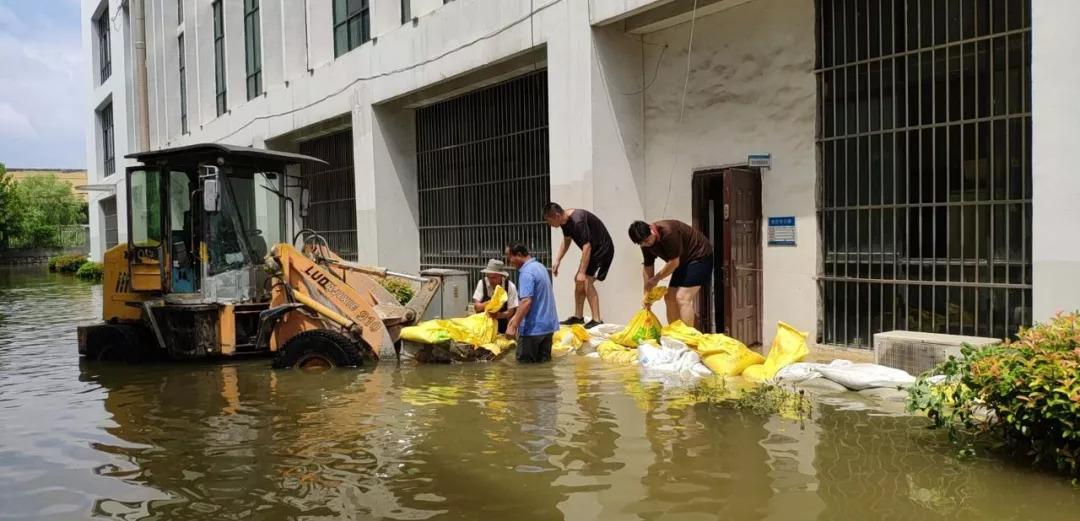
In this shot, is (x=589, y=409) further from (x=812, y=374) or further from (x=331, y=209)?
(x=331, y=209)

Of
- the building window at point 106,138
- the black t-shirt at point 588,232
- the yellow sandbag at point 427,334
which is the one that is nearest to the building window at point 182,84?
the building window at point 106,138

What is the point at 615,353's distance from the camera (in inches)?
340

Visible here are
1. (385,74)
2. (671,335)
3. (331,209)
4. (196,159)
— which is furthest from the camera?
(331,209)

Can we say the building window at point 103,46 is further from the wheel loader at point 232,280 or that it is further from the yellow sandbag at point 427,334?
the yellow sandbag at point 427,334

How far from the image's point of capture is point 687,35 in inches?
392

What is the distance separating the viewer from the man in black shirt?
956cm

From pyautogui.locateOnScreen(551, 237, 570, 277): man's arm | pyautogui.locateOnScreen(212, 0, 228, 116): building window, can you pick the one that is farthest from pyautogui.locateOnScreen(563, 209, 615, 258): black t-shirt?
pyautogui.locateOnScreen(212, 0, 228, 116): building window

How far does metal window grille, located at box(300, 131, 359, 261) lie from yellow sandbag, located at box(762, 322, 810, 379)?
1118 centimetres

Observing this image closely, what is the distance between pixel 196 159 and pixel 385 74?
5966mm

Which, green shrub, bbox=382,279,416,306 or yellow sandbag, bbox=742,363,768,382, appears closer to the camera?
yellow sandbag, bbox=742,363,768,382

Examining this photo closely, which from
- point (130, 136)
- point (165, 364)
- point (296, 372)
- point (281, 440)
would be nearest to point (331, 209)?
point (165, 364)

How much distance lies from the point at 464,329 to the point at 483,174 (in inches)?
208

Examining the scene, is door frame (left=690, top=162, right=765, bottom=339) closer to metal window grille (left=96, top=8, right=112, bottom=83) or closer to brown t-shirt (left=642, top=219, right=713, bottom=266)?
brown t-shirt (left=642, top=219, right=713, bottom=266)

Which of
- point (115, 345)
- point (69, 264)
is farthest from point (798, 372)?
point (69, 264)
